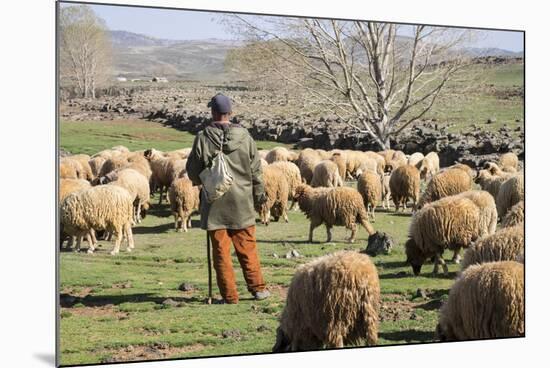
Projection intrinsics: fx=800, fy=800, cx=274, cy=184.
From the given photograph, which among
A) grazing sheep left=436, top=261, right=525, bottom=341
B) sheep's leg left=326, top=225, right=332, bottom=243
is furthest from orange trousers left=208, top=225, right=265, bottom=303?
grazing sheep left=436, top=261, right=525, bottom=341

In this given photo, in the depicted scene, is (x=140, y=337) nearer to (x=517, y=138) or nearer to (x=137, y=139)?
(x=137, y=139)

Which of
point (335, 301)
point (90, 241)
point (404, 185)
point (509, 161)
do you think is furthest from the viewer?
point (404, 185)

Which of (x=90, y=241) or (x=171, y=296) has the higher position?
(x=90, y=241)

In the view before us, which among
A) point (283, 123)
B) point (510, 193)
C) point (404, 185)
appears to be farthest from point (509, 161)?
point (283, 123)

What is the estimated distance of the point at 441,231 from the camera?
8875 millimetres

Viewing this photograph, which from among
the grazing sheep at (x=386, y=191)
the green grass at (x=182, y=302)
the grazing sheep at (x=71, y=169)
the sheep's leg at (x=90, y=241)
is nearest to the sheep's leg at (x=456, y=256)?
the green grass at (x=182, y=302)

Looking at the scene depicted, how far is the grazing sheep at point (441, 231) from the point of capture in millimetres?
8883

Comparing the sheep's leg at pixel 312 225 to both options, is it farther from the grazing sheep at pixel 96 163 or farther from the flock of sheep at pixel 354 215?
the grazing sheep at pixel 96 163

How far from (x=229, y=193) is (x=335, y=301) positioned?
1.86 metres

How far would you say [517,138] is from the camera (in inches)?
368

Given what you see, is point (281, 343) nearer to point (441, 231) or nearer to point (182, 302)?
point (182, 302)

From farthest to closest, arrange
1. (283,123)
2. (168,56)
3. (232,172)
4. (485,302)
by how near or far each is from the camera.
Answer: (283,123) → (168,56) → (232,172) → (485,302)

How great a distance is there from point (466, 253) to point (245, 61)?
3078mm

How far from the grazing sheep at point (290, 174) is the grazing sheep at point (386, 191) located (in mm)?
1186
